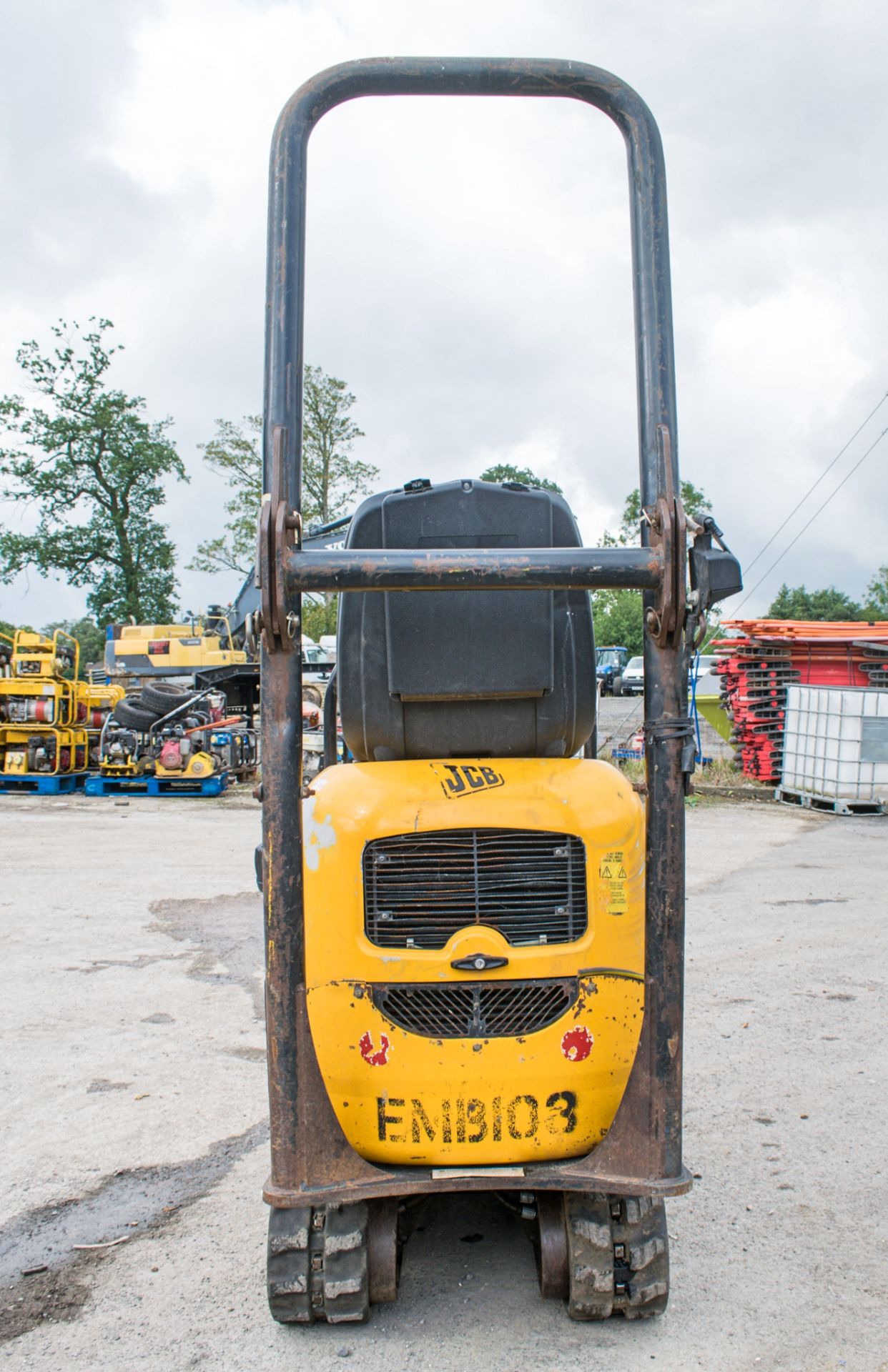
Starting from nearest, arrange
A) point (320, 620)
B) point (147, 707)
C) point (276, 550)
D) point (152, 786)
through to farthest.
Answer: point (276, 550), point (152, 786), point (147, 707), point (320, 620)

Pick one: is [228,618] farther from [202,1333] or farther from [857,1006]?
[202,1333]

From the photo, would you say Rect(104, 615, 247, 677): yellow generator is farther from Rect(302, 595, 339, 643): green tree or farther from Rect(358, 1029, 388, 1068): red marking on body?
Rect(358, 1029, 388, 1068): red marking on body

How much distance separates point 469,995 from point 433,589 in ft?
3.33

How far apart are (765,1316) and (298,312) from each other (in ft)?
9.59

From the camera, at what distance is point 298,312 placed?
2631mm

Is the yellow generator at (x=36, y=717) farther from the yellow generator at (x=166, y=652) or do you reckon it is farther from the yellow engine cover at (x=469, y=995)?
the yellow engine cover at (x=469, y=995)

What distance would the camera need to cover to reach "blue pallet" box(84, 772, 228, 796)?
15250mm

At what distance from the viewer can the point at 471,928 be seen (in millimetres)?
2621

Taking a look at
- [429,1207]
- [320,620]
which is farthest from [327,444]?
[429,1207]

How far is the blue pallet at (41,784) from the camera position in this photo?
15.6 m

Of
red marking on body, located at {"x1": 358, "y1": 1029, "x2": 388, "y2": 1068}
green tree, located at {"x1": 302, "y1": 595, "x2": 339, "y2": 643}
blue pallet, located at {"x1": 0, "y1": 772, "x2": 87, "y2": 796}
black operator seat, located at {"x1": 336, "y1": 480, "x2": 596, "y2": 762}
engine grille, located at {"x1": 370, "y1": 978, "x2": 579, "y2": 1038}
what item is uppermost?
green tree, located at {"x1": 302, "y1": 595, "x2": 339, "y2": 643}

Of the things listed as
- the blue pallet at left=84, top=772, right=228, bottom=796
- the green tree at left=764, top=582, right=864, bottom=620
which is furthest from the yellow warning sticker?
the green tree at left=764, top=582, right=864, bottom=620

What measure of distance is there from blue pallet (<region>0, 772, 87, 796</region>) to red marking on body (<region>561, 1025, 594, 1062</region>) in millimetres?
14355

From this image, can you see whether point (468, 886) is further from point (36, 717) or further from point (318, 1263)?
point (36, 717)
